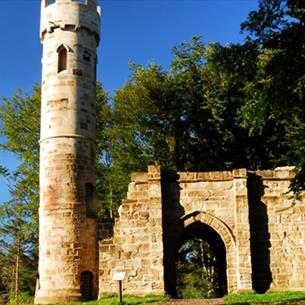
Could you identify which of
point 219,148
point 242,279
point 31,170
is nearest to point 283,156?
point 219,148

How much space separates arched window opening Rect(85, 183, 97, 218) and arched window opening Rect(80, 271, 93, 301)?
2.11 m

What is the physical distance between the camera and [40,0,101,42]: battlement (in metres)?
21.8

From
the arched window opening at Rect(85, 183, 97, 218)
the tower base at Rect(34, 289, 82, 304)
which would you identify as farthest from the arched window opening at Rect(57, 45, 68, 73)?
the tower base at Rect(34, 289, 82, 304)

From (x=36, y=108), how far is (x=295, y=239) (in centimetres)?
1922

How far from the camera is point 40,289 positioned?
776 inches

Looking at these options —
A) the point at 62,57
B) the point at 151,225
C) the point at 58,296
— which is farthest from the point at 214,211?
the point at 62,57

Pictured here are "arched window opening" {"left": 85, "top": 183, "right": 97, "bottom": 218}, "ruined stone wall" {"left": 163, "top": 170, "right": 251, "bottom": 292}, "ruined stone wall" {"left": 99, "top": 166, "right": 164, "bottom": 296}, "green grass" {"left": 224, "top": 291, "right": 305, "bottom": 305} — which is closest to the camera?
"green grass" {"left": 224, "top": 291, "right": 305, "bottom": 305}

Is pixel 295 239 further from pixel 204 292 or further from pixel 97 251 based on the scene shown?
pixel 204 292

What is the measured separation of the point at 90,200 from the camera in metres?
20.8

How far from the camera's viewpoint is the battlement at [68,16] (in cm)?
2180

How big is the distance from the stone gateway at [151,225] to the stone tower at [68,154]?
0.04 metres

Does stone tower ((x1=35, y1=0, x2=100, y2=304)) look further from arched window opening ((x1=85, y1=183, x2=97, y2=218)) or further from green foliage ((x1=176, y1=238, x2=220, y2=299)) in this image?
green foliage ((x1=176, y1=238, x2=220, y2=299))

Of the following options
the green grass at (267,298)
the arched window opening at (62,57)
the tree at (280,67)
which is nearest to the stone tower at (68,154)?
the arched window opening at (62,57)

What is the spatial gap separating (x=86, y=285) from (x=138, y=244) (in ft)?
8.22
